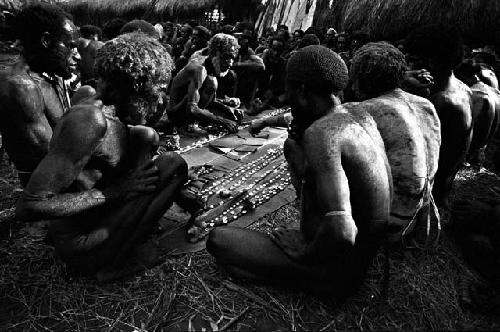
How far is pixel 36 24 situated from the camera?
263 centimetres

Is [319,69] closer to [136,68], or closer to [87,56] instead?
[136,68]

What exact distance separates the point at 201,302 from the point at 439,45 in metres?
2.90

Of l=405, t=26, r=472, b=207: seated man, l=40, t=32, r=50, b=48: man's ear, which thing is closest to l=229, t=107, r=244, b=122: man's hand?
l=405, t=26, r=472, b=207: seated man

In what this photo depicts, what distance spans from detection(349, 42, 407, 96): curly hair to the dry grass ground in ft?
4.51

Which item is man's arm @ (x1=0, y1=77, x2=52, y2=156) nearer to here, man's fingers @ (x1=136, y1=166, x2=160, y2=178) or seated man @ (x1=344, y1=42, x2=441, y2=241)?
man's fingers @ (x1=136, y1=166, x2=160, y2=178)

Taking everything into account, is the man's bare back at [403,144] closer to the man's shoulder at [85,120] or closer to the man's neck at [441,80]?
the man's neck at [441,80]

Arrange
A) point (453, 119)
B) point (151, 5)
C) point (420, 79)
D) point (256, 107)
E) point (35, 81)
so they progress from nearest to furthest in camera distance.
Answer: point (35, 81) → point (420, 79) → point (453, 119) → point (256, 107) → point (151, 5)

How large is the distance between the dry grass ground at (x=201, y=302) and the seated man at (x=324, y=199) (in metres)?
0.16

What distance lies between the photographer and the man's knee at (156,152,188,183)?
2.57 meters

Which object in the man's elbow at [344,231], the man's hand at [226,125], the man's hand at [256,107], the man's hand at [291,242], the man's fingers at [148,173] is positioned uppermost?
the man's elbow at [344,231]

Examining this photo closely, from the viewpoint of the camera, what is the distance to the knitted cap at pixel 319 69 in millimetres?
1960

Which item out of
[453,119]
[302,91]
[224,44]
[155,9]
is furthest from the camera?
[155,9]

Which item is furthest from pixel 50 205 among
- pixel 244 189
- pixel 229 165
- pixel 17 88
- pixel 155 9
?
pixel 155 9

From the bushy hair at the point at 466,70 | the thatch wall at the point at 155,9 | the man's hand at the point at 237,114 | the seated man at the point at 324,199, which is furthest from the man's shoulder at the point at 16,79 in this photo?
the thatch wall at the point at 155,9
